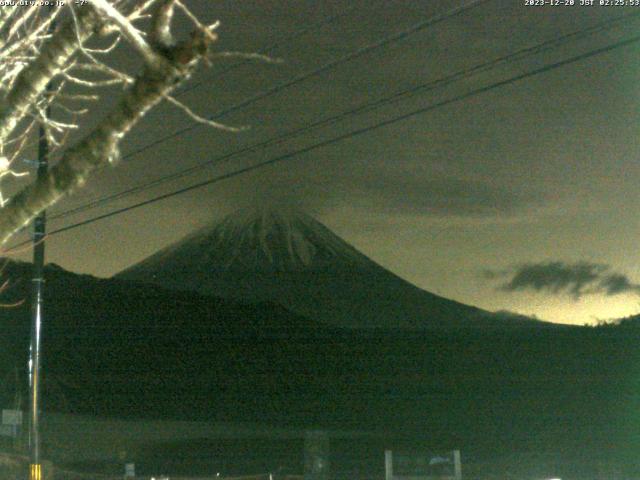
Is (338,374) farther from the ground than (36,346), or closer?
farther from the ground

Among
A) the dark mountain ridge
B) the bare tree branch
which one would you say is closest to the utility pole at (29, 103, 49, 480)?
the bare tree branch

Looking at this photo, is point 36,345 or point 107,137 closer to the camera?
point 107,137

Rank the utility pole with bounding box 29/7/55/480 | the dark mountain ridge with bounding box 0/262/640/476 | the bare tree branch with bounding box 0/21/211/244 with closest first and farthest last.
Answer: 1. the bare tree branch with bounding box 0/21/211/244
2. the utility pole with bounding box 29/7/55/480
3. the dark mountain ridge with bounding box 0/262/640/476

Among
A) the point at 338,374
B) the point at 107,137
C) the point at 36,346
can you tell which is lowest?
the point at 107,137

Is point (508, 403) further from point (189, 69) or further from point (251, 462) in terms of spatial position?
point (189, 69)

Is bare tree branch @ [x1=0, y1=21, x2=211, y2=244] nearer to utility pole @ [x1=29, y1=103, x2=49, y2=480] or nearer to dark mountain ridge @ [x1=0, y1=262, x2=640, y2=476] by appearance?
utility pole @ [x1=29, y1=103, x2=49, y2=480]

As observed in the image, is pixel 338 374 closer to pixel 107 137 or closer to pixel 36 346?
pixel 36 346

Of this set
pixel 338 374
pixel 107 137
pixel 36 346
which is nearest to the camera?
pixel 107 137

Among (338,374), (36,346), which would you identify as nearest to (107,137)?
(36,346)

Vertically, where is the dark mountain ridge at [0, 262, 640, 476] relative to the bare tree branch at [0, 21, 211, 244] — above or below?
above

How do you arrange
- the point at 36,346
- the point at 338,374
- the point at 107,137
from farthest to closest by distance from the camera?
1. the point at 338,374
2. the point at 36,346
3. the point at 107,137

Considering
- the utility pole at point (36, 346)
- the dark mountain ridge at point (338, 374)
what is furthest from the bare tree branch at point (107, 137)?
the dark mountain ridge at point (338, 374)

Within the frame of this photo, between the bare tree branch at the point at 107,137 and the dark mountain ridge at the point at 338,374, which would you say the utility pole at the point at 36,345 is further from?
the dark mountain ridge at the point at 338,374

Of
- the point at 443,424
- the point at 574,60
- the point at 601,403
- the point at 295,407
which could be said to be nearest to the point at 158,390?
the point at 295,407
